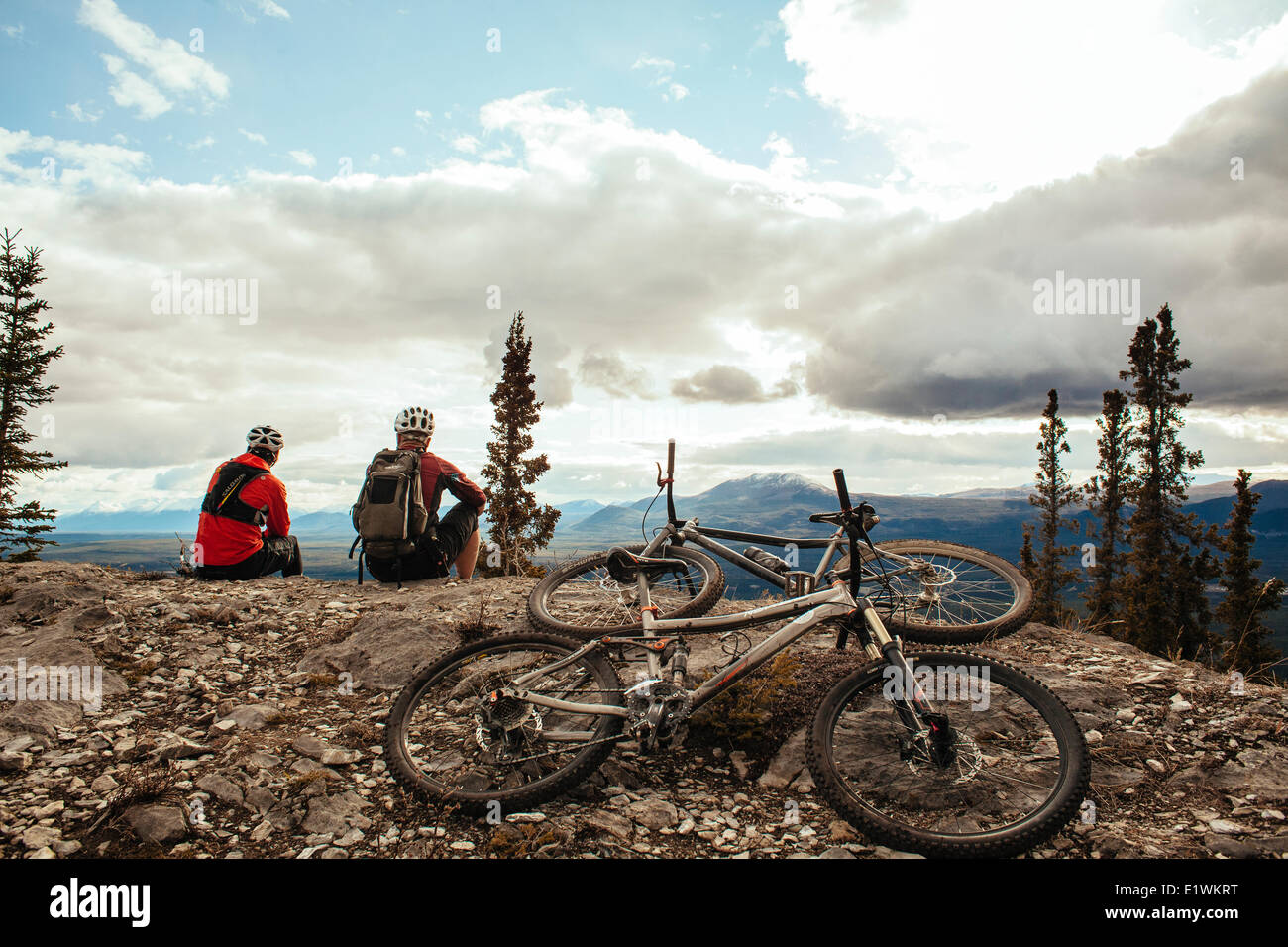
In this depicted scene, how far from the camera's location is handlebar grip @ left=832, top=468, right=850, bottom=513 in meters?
4.60

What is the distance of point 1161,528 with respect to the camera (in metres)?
36.2

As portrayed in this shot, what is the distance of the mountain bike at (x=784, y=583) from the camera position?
573cm

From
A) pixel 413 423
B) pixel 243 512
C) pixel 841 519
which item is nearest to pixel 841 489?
pixel 841 519

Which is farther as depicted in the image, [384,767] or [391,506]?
[391,506]

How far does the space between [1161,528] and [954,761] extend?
142ft

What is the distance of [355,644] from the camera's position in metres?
6.83

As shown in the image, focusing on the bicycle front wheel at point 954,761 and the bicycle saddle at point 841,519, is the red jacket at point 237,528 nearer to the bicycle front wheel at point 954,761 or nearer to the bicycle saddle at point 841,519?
the bicycle saddle at point 841,519

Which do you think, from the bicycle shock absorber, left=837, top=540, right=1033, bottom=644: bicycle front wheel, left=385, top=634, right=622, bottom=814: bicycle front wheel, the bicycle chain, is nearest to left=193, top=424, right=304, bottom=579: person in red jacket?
left=385, top=634, right=622, bottom=814: bicycle front wheel

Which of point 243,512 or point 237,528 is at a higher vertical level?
point 243,512

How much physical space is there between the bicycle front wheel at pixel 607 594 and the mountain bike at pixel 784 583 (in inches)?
0.4

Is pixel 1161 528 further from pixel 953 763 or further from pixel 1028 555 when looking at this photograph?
pixel 953 763
